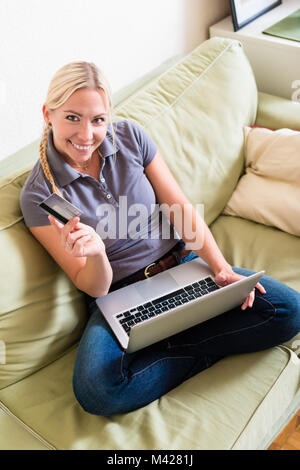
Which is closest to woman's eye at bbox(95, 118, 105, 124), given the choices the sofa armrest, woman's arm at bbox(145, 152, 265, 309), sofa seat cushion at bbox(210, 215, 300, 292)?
woman's arm at bbox(145, 152, 265, 309)

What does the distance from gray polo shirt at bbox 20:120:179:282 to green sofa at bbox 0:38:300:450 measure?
0.38 feet

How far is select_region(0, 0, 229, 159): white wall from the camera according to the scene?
4.93 ft

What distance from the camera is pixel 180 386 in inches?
51.6

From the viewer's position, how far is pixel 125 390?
122 cm

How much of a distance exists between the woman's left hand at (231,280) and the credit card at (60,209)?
1.58 feet

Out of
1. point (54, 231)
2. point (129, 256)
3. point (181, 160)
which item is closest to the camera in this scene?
point (54, 231)

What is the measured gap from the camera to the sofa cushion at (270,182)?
167 cm

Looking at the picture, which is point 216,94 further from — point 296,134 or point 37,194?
point 37,194

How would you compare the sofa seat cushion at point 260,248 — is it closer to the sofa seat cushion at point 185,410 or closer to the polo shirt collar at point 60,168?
the sofa seat cushion at point 185,410

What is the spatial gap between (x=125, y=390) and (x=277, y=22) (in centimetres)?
175

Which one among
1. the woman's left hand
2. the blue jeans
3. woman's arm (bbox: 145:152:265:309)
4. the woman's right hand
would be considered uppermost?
the woman's right hand

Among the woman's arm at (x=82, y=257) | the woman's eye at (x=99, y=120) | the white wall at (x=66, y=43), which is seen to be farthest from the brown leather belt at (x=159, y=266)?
the white wall at (x=66, y=43)

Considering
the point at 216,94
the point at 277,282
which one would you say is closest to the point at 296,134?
the point at 216,94

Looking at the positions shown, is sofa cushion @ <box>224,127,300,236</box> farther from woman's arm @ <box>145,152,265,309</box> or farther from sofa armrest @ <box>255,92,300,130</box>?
woman's arm @ <box>145,152,265,309</box>
